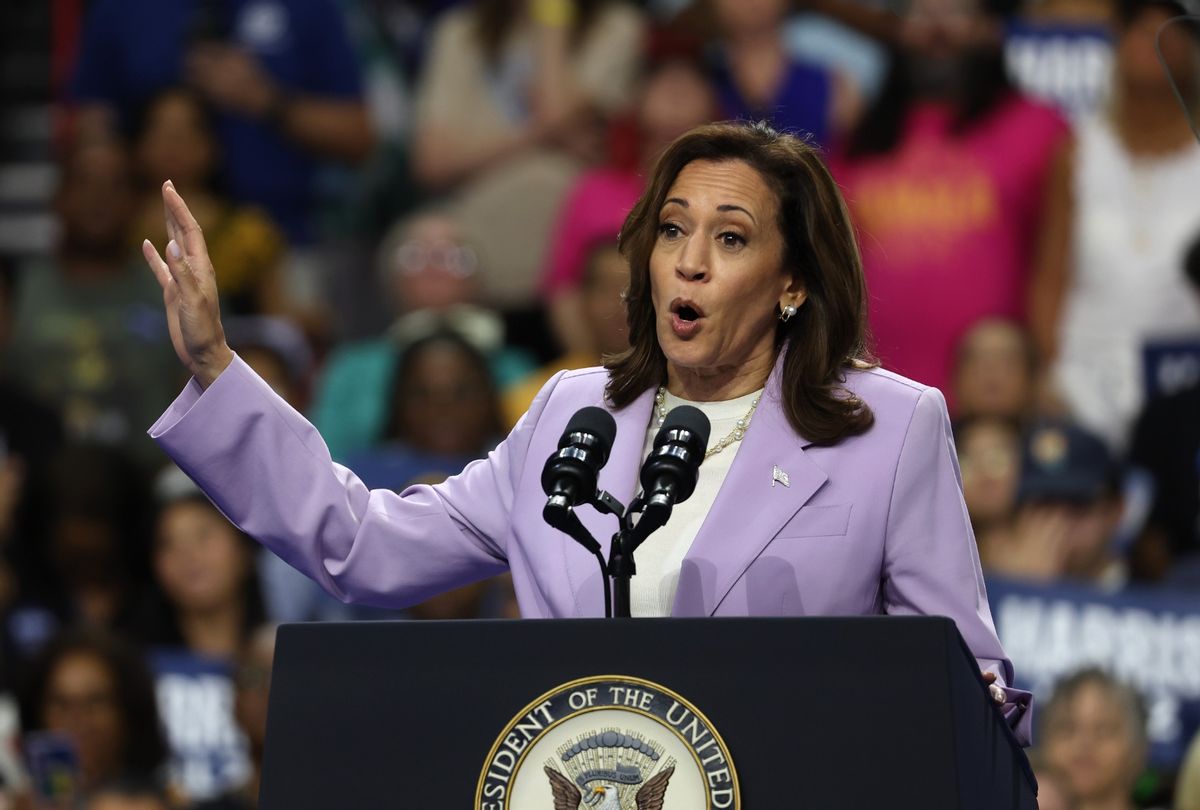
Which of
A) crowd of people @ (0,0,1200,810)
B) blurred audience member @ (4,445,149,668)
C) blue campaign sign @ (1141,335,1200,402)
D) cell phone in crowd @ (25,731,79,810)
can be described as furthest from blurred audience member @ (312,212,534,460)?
blue campaign sign @ (1141,335,1200,402)

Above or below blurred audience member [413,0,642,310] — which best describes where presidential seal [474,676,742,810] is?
below

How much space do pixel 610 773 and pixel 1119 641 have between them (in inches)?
134

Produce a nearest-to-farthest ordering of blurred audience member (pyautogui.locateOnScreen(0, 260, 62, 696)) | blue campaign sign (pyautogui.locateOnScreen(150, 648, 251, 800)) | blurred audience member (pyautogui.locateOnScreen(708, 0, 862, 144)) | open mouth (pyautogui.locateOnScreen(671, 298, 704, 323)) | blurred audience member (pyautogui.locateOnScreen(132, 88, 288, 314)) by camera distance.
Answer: open mouth (pyautogui.locateOnScreen(671, 298, 704, 323)) → blue campaign sign (pyautogui.locateOnScreen(150, 648, 251, 800)) → blurred audience member (pyautogui.locateOnScreen(0, 260, 62, 696)) → blurred audience member (pyautogui.locateOnScreen(708, 0, 862, 144)) → blurred audience member (pyautogui.locateOnScreen(132, 88, 288, 314))

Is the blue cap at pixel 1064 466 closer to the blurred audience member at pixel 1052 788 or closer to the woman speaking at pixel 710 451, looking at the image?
the blurred audience member at pixel 1052 788

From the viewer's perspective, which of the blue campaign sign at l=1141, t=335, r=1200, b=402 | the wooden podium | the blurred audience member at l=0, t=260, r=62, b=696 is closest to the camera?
the wooden podium

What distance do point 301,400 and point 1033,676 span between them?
2793mm

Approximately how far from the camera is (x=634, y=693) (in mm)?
2230

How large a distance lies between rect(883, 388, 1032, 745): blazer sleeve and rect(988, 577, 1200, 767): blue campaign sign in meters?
2.58

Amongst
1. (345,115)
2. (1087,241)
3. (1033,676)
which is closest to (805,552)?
(1033,676)

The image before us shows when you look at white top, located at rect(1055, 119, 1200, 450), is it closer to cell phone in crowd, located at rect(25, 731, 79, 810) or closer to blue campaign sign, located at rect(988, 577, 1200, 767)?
blue campaign sign, located at rect(988, 577, 1200, 767)

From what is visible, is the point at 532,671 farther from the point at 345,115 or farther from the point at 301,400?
the point at 345,115

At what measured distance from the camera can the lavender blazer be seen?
2.67 metres

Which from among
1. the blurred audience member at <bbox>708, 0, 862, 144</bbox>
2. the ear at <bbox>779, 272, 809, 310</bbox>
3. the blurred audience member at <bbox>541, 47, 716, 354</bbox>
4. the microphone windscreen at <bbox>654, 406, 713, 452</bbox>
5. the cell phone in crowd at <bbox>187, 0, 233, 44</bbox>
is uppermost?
the cell phone in crowd at <bbox>187, 0, 233, 44</bbox>

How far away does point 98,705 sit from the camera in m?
5.74
